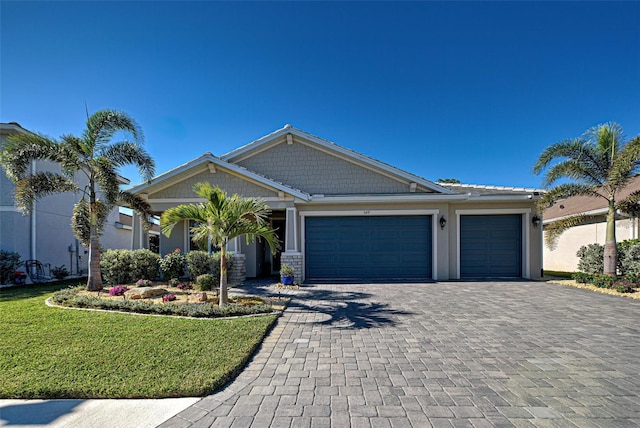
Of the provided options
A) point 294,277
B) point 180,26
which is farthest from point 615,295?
point 180,26

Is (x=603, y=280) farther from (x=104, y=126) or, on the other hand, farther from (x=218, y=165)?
(x=104, y=126)

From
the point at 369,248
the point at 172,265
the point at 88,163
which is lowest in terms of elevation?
the point at 172,265

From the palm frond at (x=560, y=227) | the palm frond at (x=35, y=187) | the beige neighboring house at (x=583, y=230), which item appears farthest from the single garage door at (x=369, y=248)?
the palm frond at (x=35, y=187)

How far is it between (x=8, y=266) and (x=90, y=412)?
12.6 meters

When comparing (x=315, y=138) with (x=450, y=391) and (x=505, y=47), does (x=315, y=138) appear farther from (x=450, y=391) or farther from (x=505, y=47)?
(x=450, y=391)

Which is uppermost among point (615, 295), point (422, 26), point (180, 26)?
point (422, 26)

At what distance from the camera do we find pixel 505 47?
34.4 ft

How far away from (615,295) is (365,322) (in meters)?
8.79

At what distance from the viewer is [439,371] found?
3.81 metres

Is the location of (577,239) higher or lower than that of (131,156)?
lower

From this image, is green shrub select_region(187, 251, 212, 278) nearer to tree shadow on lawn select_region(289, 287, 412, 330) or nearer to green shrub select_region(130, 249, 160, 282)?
green shrub select_region(130, 249, 160, 282)

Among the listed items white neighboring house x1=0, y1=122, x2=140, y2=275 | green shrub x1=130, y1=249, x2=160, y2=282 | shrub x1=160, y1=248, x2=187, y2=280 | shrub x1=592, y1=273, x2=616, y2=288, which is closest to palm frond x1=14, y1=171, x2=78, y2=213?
white neighboring house x1=0, y1=122, x2=140, y2=275

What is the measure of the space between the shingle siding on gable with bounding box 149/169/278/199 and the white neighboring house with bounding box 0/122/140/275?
505 cm

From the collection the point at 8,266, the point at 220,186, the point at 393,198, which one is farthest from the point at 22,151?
the point at 393,198
